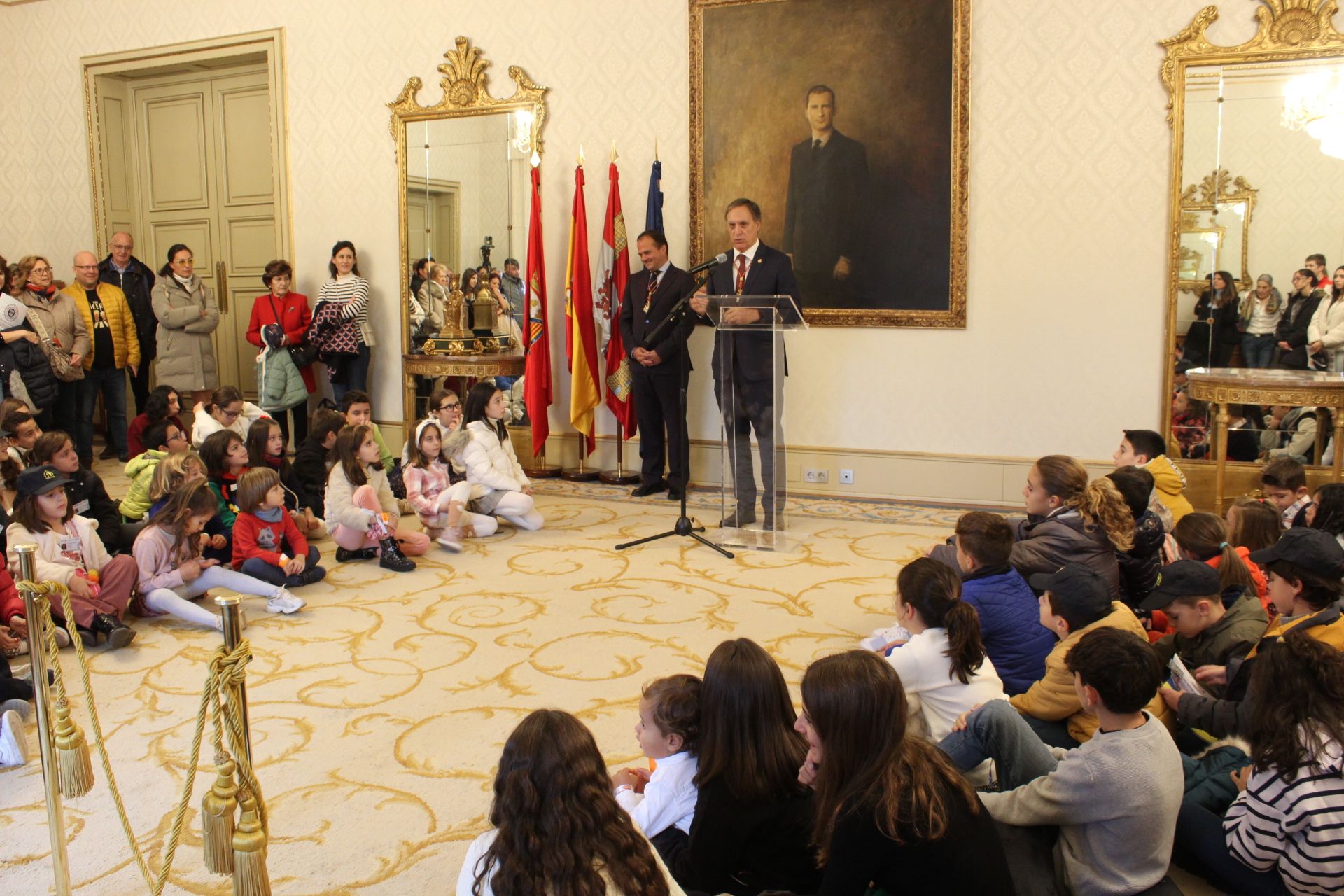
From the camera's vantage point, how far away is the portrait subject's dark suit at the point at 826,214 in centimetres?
666

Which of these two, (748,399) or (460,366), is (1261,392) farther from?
(460,366)

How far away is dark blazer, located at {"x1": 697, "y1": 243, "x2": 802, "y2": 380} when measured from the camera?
5.46 meters

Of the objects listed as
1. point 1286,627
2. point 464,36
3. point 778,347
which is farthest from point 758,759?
point 464,36

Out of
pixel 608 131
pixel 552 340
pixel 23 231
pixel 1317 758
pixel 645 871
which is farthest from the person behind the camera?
pixel 23 231

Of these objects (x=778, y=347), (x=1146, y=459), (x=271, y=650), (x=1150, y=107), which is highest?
(x=1150, y=107)

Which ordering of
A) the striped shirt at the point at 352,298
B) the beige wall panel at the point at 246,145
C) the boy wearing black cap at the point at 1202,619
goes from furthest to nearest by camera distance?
the beige wall panel at the point at 246,145 → the striped shirt at the point at 352,298 → the boy wearing black cap at the point at 1202,619

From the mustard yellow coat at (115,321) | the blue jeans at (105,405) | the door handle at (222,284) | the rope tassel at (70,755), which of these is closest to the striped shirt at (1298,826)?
the rope tassel at (70,755)

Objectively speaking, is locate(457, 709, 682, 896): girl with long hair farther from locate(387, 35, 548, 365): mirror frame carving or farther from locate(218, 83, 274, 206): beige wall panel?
locate(218, 83, 274, 206): beige wall panel

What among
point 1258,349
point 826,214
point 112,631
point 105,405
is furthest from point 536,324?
point 1258,349

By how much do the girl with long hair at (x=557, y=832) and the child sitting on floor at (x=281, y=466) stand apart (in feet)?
13.5

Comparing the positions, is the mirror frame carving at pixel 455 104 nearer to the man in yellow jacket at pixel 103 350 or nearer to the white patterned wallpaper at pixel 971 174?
the white patterned wallpaper at pixel 971 174

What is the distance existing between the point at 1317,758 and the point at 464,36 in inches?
273

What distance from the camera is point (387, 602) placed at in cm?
483

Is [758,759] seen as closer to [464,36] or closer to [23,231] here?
[464,36]
